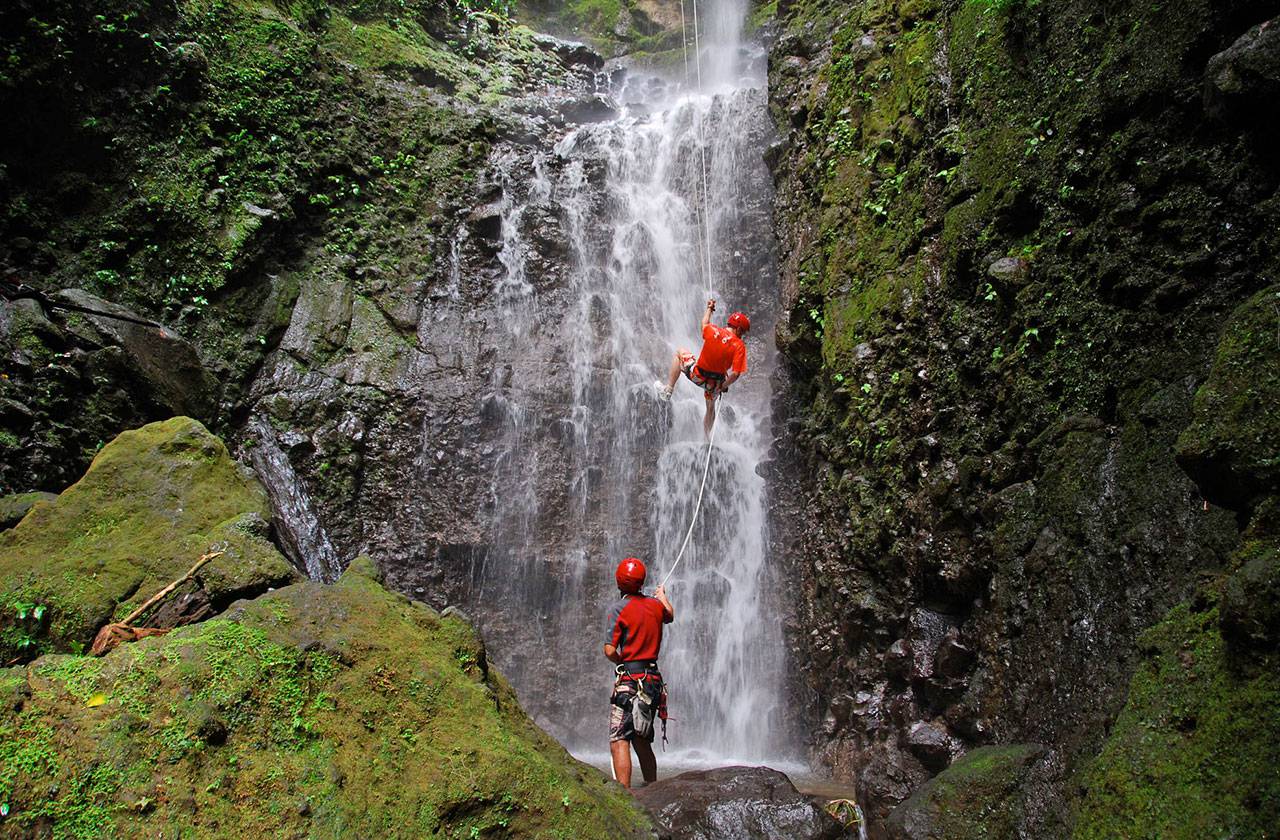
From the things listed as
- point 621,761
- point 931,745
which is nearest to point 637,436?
point 621,761

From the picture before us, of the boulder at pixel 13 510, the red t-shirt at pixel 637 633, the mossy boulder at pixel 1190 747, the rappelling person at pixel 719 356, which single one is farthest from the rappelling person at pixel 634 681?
the boulder at pixel 13 510

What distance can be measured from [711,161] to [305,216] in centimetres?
748

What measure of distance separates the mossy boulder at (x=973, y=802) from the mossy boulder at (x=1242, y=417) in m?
1.86

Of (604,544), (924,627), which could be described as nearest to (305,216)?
(604,544)

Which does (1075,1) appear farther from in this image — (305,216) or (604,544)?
(305,216)

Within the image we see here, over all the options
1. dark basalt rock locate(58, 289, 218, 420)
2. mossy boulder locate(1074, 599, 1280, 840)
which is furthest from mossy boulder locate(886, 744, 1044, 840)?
dark basalt rock locate(58, 289, 218, 420)

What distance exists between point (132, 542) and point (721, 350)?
5.59 meters

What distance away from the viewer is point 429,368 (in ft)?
36.3

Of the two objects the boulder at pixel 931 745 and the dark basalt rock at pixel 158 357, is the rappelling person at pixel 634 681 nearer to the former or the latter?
the boulder at pixel 931 745

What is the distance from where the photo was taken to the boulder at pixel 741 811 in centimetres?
442

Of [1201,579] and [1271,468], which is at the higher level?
[1271,468]

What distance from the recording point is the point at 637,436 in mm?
11195

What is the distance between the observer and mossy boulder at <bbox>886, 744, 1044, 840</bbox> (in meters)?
3.58

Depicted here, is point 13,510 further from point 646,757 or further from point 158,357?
point 646,757
